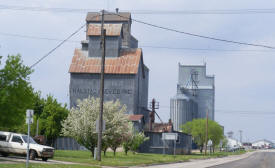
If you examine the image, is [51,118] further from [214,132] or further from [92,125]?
[214,132]

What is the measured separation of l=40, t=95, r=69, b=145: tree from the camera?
57.1 meters

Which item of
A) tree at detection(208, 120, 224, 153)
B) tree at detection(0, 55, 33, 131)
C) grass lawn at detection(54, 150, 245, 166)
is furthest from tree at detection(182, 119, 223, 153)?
tree at detection(0, 55, 33, 131)

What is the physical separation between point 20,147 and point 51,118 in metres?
27.8

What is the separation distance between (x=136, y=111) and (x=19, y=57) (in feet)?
A: 148

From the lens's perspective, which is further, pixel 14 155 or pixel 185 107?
pixel 185 107

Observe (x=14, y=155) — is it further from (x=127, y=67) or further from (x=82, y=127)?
(x=127, y=67)

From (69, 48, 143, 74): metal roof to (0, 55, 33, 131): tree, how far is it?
42.1 m

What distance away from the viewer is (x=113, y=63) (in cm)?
7862

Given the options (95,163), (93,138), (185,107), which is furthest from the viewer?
(185,107)

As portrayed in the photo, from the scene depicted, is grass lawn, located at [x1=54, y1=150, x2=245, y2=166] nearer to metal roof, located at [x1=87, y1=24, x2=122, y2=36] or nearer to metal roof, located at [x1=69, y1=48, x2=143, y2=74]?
metal roof, located at [x1=69, y1=48, x2=143, y2=74]

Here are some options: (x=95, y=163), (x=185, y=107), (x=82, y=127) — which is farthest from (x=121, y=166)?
(x=185, y=107)

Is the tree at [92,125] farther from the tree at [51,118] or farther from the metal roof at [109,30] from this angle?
the metal roof at [109,30]

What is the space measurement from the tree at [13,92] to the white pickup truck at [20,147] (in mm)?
3929

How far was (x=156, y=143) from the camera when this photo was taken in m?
70.1
